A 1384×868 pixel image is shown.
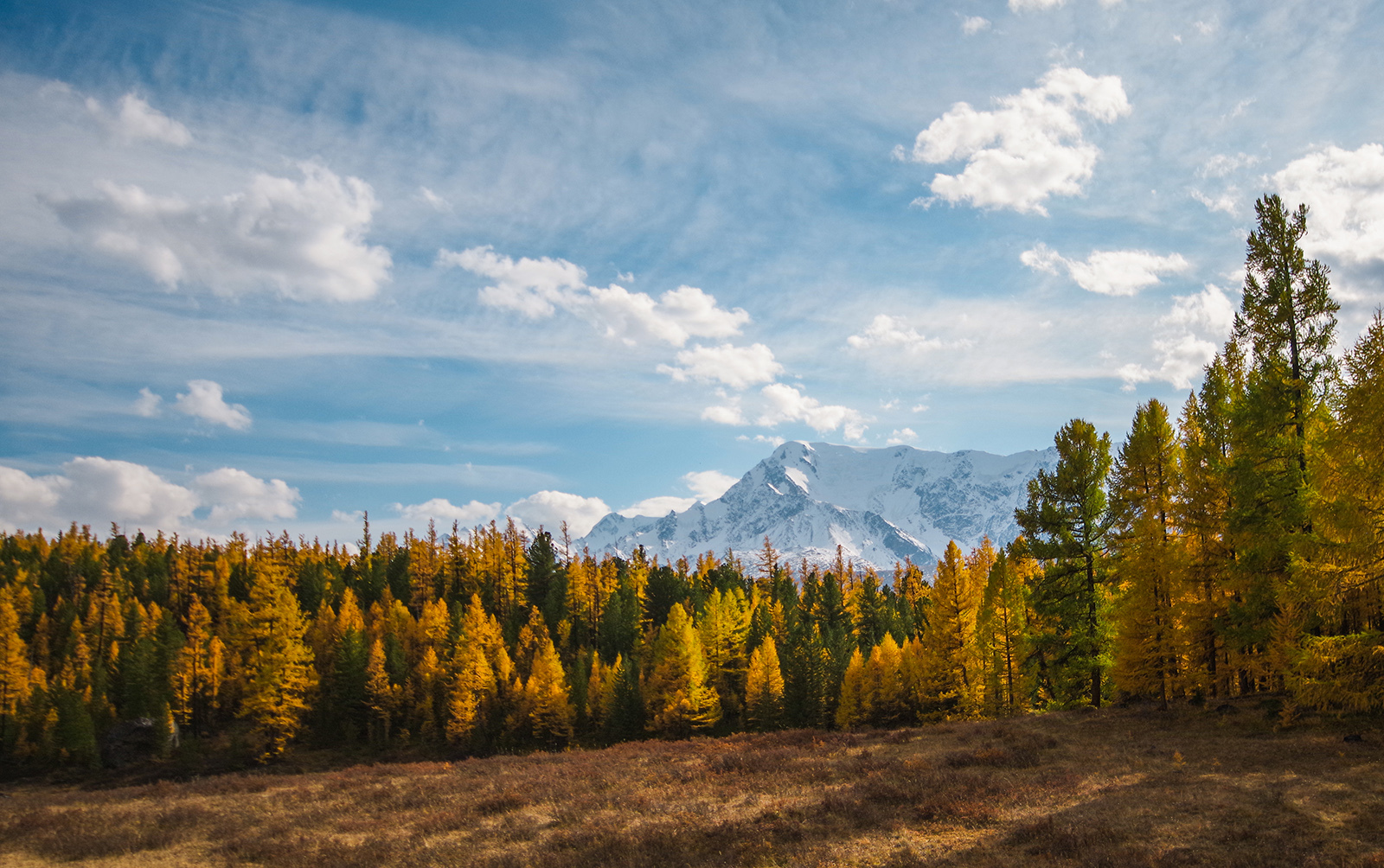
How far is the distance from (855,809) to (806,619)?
239 ft

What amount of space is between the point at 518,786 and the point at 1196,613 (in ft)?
83.9

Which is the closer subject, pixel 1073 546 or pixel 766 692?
pixel 1073 546

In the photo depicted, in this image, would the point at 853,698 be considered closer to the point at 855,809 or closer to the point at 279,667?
the point at 855,809

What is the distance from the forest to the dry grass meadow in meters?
3.19

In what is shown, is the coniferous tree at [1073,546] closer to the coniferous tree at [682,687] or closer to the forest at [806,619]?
the forest at [806,619]

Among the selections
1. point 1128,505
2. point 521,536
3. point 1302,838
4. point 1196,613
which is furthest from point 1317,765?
point 521,536

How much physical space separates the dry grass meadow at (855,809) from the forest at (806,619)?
10.5 feet

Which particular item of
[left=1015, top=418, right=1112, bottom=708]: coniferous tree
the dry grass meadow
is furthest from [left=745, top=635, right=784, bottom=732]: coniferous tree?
[left=1015, top=418, right=1112, bottom=708]: coniferous tree

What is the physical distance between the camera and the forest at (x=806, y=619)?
20.5m

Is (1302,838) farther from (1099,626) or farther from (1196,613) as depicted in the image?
(1099,626)

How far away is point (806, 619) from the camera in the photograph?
88.2m

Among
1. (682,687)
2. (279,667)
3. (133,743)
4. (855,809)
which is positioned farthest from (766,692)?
(133,743)

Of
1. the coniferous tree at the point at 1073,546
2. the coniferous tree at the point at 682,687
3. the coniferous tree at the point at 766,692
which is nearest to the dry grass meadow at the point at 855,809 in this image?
the coniferous tree at the point at 1073,546

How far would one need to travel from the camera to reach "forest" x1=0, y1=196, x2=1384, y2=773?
20.5 metres
